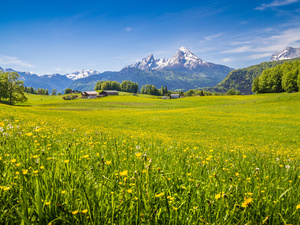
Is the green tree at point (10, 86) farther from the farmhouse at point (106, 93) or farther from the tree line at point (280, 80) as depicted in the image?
the tree line at point (280, 80)

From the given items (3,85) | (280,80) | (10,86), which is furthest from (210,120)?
(280,80)

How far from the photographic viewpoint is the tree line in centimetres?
9547

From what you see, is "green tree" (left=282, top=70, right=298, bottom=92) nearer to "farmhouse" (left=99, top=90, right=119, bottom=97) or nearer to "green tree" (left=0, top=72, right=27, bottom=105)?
"green tree" (left=0, top=72, right=27, bottom=105)

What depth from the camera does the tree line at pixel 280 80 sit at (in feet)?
313

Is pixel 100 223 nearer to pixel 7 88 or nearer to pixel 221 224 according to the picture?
pixel 221 224

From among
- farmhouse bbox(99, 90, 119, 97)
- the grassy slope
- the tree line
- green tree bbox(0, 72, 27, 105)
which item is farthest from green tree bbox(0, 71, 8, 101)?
the tree line

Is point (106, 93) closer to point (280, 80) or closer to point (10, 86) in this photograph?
point (10, 86)

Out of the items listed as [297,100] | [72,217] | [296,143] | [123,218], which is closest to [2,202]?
[72,217]

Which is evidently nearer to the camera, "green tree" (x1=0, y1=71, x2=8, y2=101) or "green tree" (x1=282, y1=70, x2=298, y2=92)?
"green tree" (x1=0, y1=71, x2=8, y2=101)

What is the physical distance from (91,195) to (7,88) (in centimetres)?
9853

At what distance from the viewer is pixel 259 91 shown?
120 m

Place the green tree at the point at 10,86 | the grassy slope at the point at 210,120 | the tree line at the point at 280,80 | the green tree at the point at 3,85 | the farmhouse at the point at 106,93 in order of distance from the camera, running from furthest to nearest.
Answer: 1. the farmhouse at the point at 106,93
2. the tree line at the point at 280,80
3. the green tree at the point at 10,86
4. the green tree at the point at 3,85
5. the grassy slope at the point at 210,120

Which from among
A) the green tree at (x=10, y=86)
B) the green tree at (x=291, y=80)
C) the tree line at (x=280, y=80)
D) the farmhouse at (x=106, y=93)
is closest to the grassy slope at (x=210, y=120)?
the green tree at (x=10, y=86)

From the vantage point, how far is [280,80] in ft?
360
